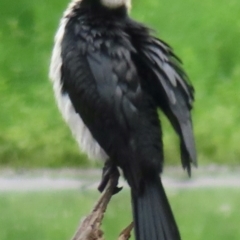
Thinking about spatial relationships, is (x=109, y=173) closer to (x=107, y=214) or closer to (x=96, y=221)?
(x=96, y=221)

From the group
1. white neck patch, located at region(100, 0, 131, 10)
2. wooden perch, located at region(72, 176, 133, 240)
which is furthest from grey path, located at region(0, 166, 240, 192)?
white neck patch, located at region(100, 0, 131, 10)

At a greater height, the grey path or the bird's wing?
the grey path

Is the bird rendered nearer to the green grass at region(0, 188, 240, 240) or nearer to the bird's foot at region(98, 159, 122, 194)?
the bird's foot at region(98, 159, 122, 194)

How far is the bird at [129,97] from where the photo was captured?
3.92 feet

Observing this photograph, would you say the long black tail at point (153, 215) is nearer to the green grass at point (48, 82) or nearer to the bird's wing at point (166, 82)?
the bird's wing at point (166, 82)

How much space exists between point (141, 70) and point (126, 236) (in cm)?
28

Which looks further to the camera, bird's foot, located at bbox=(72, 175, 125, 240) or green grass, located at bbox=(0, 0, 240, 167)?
green grass, located at bbox=(0, 0, 240, 167)

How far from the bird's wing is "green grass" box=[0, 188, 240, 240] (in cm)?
60

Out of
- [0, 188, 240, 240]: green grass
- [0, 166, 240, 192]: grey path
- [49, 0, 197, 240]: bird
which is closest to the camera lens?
[49, 0, 197, 240]: bird

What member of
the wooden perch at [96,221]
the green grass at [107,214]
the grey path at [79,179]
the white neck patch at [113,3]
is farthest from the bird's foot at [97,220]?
the grey path at [79,179]

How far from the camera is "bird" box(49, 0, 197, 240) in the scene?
1195 mm

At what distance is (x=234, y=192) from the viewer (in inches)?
76.4

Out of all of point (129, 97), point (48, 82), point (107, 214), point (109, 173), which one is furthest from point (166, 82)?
point (48, 82)

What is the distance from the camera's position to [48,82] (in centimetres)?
206
